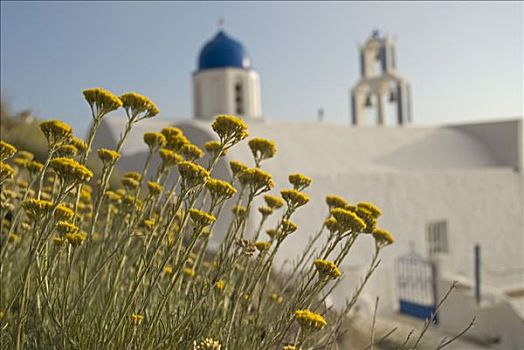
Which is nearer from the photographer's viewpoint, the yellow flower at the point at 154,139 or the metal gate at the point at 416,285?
the yellow flower at the point at 154,139

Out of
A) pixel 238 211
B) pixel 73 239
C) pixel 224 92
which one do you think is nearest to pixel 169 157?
pixel 238 211

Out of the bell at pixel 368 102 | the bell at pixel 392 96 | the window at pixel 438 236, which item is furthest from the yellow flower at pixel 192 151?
the bell at pixel 392 96

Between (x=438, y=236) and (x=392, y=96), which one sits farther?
(x=392, y=96)

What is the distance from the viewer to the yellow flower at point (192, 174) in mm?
1476

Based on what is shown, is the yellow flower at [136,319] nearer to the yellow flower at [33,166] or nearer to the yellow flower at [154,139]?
the yellow flower at [154,139]

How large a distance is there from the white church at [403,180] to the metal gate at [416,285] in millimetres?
22

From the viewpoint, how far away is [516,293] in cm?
1231

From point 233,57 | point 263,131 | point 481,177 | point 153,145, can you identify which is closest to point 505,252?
point 481,177

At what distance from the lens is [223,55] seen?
16.2m

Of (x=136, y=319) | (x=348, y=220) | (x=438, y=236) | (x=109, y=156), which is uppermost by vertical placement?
(x=109, y=156)

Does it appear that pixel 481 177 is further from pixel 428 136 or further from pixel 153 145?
pixel 153 145

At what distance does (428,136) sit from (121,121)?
9619mm

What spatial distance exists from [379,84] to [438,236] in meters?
6.47

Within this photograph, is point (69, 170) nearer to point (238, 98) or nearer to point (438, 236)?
point (438, 236)
